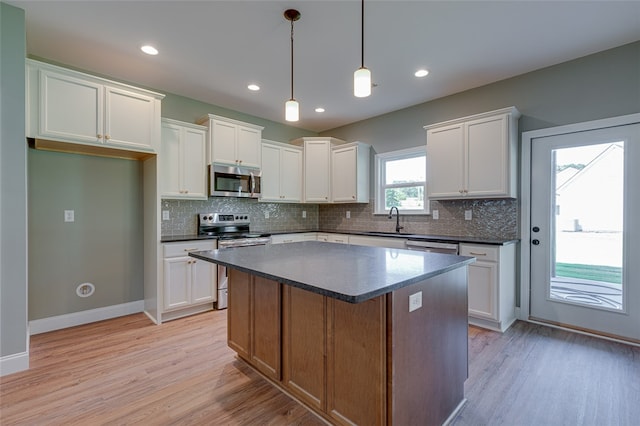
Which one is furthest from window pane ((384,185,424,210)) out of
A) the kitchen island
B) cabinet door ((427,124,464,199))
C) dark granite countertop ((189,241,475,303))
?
the kitchen island

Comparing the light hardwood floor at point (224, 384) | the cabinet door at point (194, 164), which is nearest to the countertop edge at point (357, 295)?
the light hardwood floor at point (224, 384)

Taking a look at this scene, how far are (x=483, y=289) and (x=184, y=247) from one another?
10.7 ft

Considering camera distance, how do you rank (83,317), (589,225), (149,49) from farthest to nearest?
(83,317) < (589,225) < (149,49)

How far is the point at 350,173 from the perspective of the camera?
4.70 metres

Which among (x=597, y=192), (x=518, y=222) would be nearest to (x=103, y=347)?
(x=518, y=222)

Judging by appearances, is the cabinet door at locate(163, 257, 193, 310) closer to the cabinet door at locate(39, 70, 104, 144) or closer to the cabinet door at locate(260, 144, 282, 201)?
→ the cabinet door at locate(39, 70, 104, 144)

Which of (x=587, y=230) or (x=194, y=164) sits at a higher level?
(x=194, y=164)

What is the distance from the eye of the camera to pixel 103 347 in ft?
8.73

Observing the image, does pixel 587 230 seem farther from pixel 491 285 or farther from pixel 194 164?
pixel 194 164

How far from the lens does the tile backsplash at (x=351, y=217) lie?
3471 mm

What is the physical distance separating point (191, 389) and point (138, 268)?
2126 millimetres

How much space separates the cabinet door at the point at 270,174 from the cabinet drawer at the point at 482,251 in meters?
2.77

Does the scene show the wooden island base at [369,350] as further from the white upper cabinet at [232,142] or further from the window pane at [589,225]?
the white upper cabinet at [232,142]

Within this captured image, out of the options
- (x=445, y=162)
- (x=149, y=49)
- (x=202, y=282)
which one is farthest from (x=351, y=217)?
(x=149, y=49)
